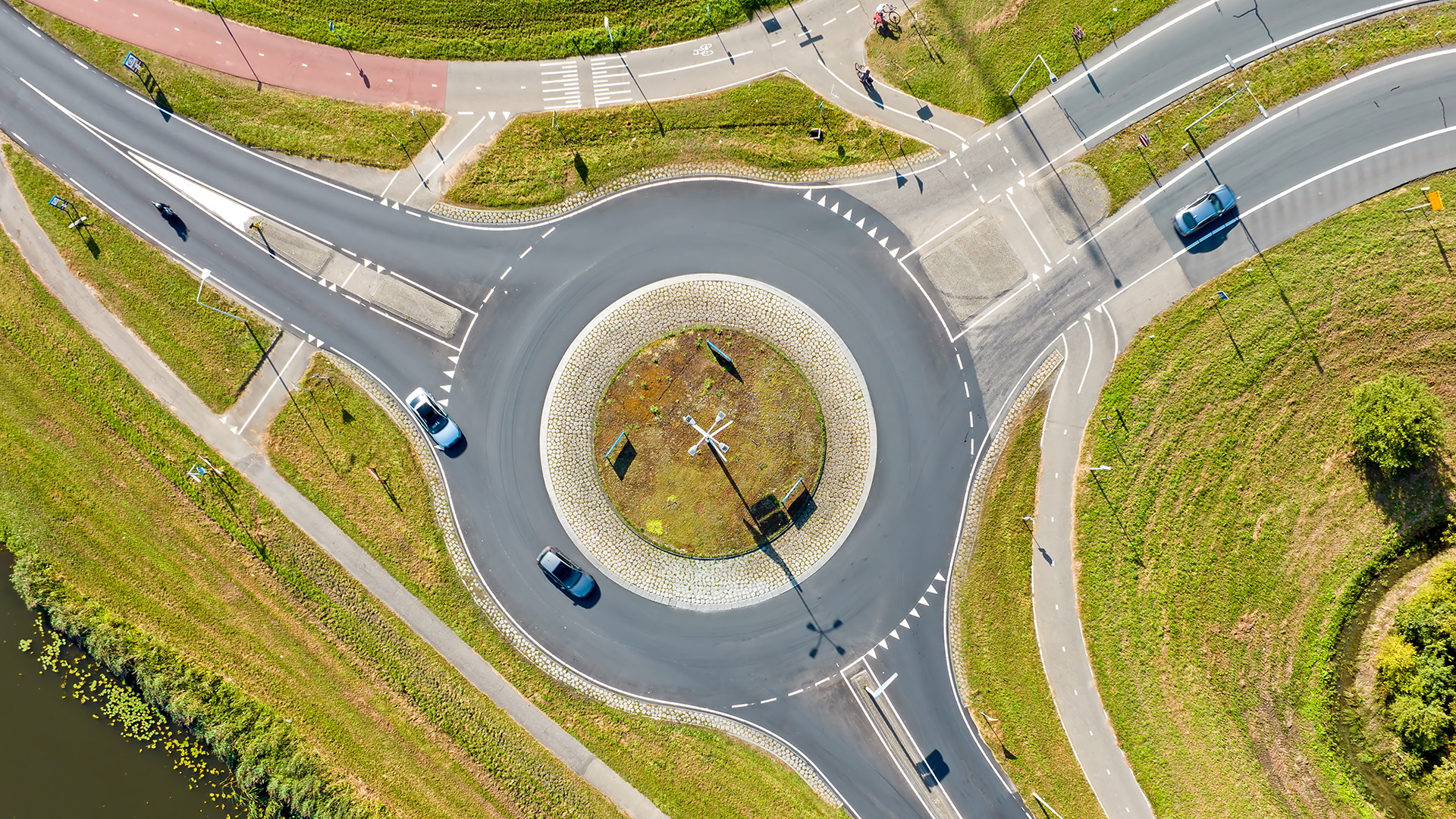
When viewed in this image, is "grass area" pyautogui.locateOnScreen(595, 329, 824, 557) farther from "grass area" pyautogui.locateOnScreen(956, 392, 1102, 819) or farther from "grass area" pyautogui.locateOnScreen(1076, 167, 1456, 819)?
"grass area" pyautogui.locateOnScreen(1076, 167, 1456, 819)

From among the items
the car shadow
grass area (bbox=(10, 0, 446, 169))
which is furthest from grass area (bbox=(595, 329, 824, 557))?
the car shadow

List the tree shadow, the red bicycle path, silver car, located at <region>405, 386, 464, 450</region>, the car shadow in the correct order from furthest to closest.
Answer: the red bicycle path
silver car, located at <region>405, 386, 464, 450</region>
the car shadow
the tree shadow

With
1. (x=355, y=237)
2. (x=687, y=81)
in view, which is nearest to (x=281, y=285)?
(x=355, y=237)

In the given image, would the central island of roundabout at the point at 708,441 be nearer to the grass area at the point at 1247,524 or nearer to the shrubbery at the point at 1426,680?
the grass area at the point at 1247,524

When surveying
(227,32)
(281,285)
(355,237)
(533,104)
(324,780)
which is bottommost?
(324,780)

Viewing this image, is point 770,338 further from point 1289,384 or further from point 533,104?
point 1289,384

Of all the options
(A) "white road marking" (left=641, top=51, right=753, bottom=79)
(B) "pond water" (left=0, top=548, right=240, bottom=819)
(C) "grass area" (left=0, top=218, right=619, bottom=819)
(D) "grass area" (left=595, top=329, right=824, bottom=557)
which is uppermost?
(A) "white road marking" (left=641, top=51, right=753, bottom=79)

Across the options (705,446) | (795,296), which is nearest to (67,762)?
(705,446)

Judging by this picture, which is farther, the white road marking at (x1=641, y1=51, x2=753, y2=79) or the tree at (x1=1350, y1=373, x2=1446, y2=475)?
the white road marking at (x1=641, y1=51, x2=753, y2=79)
